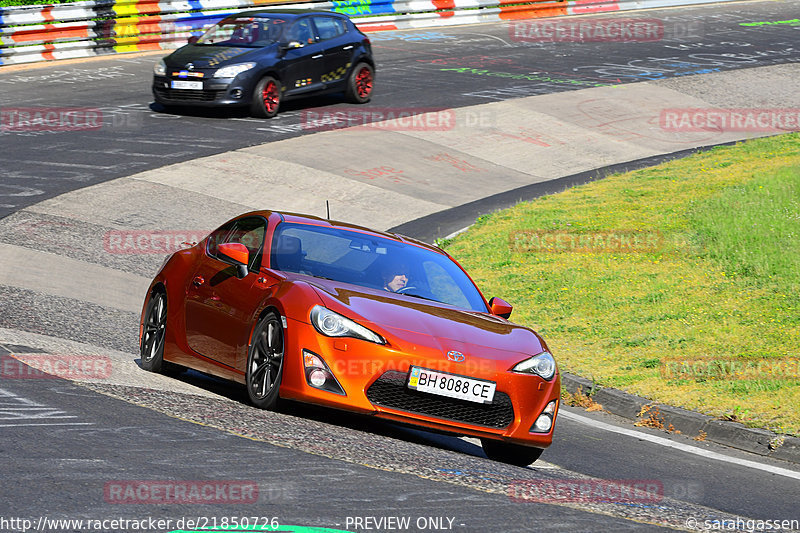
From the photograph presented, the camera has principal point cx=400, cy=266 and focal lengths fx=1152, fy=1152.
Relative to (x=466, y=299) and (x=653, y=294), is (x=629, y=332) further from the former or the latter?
(x=466, y=299)

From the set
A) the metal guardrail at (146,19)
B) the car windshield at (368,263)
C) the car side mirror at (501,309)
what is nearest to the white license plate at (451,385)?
the car windshield at (368,263)

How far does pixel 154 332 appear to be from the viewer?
9203 millimetres

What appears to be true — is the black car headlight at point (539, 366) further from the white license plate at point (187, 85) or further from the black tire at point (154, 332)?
the white license plate at point (187, 85)

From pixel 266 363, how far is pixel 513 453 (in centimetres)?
177

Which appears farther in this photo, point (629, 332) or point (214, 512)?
point (629, 332)

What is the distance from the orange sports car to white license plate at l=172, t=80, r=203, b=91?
12.7 metres

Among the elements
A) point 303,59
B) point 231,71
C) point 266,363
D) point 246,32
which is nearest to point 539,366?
point 266,363

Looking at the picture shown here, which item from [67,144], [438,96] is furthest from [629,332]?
[438,96]

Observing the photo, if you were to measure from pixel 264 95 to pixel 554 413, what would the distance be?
1549cm

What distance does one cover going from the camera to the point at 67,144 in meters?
19.6

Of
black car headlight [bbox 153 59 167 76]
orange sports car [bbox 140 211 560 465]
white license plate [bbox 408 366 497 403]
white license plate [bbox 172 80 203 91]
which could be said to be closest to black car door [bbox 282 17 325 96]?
white license plate [bbox 172 80 203 91]

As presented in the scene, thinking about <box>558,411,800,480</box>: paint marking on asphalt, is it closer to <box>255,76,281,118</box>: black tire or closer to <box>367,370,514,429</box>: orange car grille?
<box>367,370,514,429</box>: orange car grille

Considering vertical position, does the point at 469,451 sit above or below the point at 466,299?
below

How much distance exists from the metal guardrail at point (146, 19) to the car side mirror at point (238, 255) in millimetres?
19843
